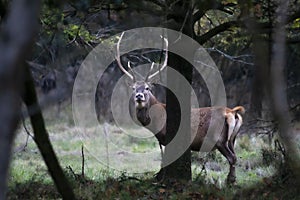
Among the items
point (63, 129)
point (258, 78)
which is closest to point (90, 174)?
point (258, 78)

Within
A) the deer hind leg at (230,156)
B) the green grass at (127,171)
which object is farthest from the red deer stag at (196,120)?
the green grass at (127,171)

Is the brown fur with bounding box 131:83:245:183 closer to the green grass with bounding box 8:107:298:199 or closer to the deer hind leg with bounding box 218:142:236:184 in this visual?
the deer hind leg with bounding box 218:142:236:184

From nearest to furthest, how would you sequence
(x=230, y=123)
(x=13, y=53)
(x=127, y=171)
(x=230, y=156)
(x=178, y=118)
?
(x=13, y=53) → (x=178, y=118) → (x=230, y=156) → (x=230, y=123) → (x=127, y=171)

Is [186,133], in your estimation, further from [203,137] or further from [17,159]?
[17,159]

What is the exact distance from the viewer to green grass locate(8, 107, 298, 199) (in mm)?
8070

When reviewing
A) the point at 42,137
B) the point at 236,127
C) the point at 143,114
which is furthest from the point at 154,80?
the point at 42,137

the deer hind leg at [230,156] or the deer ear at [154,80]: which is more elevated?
the deer ear at [154,80]

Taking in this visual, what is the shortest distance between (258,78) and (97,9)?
6379 mm

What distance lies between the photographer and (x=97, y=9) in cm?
906

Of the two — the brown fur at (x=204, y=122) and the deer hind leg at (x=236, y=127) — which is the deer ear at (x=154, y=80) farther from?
the deer hind leg at (x=236, y=127)

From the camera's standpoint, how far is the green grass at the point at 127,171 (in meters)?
8.07

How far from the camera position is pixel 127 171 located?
12273 millimetres

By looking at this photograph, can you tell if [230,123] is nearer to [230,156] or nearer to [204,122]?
[204,122]

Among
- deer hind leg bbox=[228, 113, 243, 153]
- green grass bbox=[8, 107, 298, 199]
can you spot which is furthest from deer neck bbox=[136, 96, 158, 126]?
deer hind leg bbox=[228, 113, 243, 153]
